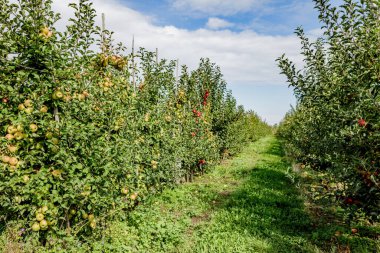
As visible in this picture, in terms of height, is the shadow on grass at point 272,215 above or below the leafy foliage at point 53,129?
below

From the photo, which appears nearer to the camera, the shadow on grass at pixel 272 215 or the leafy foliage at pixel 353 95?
the leafy foliage at pixel 353 95

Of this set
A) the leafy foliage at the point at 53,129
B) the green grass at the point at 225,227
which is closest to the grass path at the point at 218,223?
the green grass at the point at 225,227

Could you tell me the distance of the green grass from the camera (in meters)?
4.90

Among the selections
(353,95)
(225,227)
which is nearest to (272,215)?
(225,227)

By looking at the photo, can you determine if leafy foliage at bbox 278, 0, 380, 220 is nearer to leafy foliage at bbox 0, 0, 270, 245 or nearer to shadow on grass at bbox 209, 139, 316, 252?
shadow on grass at bbox 209, 139, 316, 252

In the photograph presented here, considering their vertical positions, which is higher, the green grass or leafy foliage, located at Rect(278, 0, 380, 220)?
leafy foliage, located at Rect(278, 0, 380, 220)

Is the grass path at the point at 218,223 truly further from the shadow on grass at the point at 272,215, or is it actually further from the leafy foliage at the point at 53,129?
the leafy foliage at the point at 53,129

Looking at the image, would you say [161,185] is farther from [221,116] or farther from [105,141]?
[221,116]

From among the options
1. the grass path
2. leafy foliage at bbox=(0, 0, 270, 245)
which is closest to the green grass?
the grass path

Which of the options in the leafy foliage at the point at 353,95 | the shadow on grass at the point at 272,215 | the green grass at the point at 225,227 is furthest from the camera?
the shadow on grass at the point at 272,215

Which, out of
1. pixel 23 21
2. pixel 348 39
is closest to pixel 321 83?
pixel 348 39

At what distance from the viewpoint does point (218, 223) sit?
242 inches

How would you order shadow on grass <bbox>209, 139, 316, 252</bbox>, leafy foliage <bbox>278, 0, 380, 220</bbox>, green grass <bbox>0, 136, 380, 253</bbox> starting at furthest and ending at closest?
shadow on grass <bbox>209, 139, 316, 252</bbox>, green grass <bbox>0, 136, 380, 253</bbox>, leafy foliage <bbox>278, 0, 380, 220</bbox>

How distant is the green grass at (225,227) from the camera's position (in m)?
4.90
